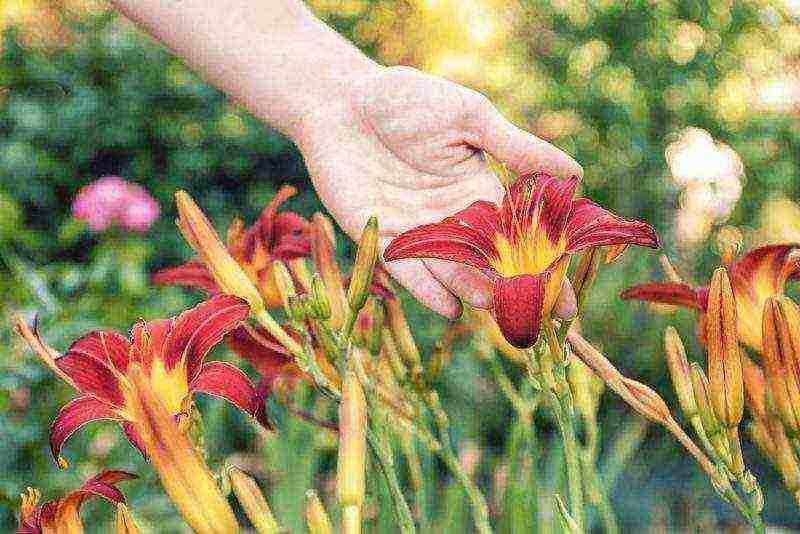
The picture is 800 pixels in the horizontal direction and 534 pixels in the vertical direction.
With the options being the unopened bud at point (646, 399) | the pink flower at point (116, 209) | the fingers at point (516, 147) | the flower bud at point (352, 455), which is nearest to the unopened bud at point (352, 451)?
the flower bud at point (352, 455)

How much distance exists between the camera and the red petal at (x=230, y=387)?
0.69 meters

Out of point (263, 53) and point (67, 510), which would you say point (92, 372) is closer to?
point (67, 510)

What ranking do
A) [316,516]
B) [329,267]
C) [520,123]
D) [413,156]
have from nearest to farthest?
[316,516] → [329,267] → [413,156] → [520,123]

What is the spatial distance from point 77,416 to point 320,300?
0.62 ft

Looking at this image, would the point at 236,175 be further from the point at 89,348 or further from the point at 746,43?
the point at 89,348

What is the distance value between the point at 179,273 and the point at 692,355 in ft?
5.98

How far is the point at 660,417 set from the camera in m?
0.72

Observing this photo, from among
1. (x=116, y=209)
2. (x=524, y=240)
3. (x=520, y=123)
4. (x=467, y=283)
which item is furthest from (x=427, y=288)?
(x=520, y=123)

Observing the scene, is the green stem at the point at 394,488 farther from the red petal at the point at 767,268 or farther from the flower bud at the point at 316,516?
the red petal at the point at 767,268

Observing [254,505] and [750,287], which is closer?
[254,505]

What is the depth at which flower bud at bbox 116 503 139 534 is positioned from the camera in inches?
24.5

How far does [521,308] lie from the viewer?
63 cm

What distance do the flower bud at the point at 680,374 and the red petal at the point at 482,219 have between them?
0.15 metres

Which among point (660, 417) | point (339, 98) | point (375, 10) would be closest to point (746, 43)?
point (375, 10)
